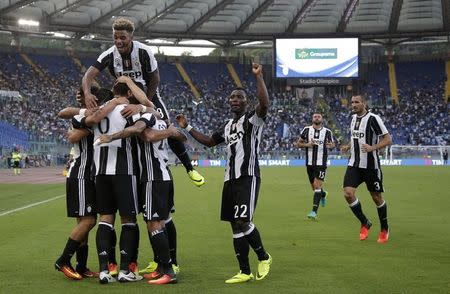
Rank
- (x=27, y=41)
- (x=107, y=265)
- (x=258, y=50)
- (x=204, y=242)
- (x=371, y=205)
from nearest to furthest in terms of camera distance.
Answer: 1. (x=107, y=265)
2. (x=204, y=242)
3. (x=371, y=205)
4. (x=27, y=41)
5. (x=258, y=50)

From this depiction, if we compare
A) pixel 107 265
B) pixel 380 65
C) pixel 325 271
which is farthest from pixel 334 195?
pixel 380 65

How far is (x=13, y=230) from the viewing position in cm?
1234

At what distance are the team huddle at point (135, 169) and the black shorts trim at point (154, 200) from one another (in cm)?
1

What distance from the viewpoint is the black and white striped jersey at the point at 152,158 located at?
24.3 ft

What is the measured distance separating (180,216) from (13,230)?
4.01m

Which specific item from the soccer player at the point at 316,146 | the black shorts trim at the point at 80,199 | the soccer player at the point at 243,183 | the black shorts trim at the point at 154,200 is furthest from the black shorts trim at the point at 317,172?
the black shorts trim at the point at 80,199

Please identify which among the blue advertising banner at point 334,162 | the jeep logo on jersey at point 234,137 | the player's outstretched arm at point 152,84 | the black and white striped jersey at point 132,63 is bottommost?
the blue advertising banner at point 334,162

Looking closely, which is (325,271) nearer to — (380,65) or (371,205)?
(371,205)

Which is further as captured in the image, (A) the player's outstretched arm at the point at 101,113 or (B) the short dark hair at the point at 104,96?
(B) the short dark hair at the point at 104,96

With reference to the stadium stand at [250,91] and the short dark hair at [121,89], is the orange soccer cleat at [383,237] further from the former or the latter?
the stadium stand at [250,91]

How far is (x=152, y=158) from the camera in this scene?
24.7 feet

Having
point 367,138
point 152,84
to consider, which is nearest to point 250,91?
point 367,138

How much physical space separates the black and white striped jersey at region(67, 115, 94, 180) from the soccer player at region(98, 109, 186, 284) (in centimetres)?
65

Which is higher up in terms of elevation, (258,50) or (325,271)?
(258,50)
